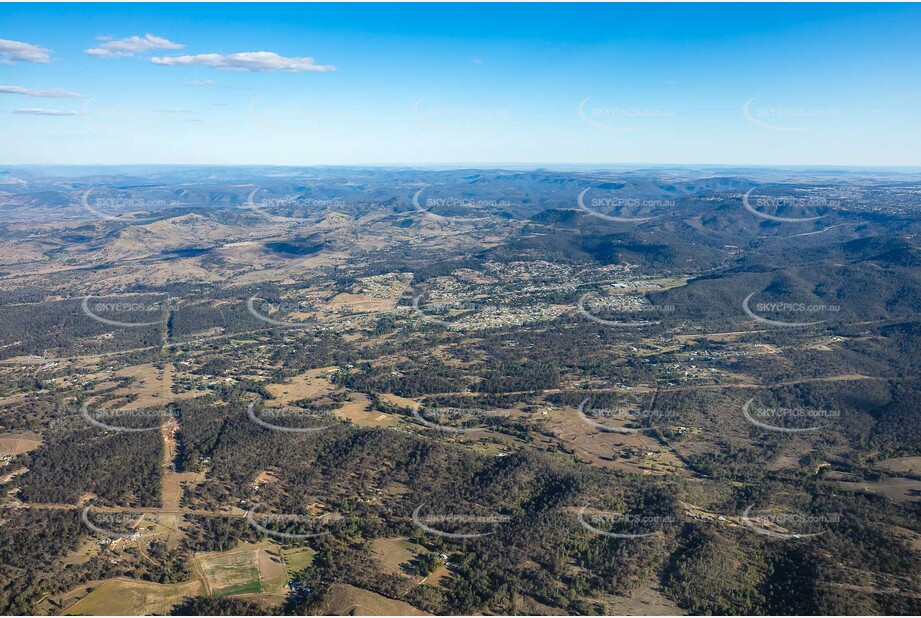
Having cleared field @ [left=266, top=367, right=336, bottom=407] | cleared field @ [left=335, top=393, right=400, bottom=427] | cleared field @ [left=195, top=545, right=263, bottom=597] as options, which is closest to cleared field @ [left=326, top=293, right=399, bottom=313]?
cleared field @ [left=266, top=367, right=336, bottom=407]

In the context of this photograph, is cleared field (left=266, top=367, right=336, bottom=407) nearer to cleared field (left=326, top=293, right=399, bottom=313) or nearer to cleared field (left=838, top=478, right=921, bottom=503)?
cleared field (left=326, top=293, right=399, bottom=313)

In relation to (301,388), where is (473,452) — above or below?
above

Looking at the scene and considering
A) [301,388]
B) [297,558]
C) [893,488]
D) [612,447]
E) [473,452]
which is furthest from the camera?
[301,388]

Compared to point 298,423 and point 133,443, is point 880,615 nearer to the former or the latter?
point 298,423

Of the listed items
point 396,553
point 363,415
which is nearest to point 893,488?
point 396,553

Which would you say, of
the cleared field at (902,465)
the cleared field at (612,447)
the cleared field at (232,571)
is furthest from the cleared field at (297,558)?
the cleared field at (902,465)

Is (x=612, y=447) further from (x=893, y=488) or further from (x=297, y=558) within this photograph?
(x=297, y=558)

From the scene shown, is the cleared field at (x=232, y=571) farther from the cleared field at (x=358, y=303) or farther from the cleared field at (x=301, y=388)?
the cleared field at (x=358, y=303)
